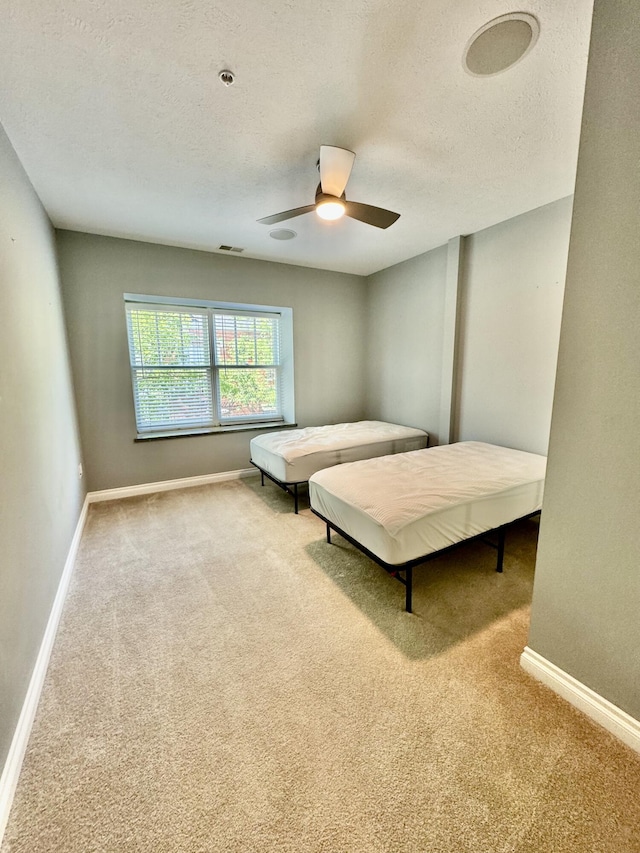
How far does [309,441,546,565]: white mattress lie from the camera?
71.2 inches

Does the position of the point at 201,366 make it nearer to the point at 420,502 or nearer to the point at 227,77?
the point at 227,77

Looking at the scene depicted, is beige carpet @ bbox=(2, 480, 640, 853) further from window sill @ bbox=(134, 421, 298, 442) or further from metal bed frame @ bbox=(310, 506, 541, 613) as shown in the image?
window sill @ bbox=(134, 421, 298, 442)

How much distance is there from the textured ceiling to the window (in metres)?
1.21

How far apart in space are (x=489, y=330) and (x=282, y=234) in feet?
7.29

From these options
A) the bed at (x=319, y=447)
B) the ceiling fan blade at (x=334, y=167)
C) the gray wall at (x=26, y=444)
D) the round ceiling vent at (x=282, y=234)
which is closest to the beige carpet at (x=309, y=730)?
the gray wall at (x=26, y=444)

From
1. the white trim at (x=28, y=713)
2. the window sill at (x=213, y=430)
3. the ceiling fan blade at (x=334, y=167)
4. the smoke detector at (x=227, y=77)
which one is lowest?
the white trim at (x=28, y=713)

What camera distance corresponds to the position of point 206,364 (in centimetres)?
397

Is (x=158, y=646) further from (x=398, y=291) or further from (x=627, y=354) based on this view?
(x=398, y=291)

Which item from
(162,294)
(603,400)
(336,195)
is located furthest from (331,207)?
(162,294)

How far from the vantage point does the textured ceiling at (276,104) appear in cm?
124

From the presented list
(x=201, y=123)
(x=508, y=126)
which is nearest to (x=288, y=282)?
(x=201, y=123)

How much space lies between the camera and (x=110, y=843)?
3.13 ft

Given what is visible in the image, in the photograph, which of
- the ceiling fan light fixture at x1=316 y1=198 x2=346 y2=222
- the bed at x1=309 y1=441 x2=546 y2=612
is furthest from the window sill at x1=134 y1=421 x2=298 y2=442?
the ceiling fan light fixture at x1=316 y1=198 x2=346 y2=222

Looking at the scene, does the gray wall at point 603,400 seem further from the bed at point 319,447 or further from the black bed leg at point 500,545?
the bed at point 319,447
